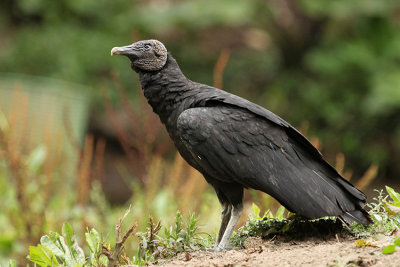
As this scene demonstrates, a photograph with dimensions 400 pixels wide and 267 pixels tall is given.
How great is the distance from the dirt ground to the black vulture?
0.19m

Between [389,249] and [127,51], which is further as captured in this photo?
[127,51]

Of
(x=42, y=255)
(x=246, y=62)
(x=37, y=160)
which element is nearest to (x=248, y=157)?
(x=42, y=255)

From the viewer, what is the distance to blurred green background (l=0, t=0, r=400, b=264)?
9562 millimetres

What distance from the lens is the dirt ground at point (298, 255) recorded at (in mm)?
2809

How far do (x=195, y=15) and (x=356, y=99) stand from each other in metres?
3.32

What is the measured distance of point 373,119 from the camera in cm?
987

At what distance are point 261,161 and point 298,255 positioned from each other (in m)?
0.65

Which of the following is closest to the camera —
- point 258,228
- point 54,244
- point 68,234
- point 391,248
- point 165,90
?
point 391,248

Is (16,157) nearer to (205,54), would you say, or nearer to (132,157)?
(132,157)

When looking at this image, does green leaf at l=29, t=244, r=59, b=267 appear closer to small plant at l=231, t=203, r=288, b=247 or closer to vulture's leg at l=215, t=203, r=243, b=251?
vulture's leg at l=215, t=203, r=243, b=251

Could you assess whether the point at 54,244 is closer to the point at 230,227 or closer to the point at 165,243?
the point at 165,243

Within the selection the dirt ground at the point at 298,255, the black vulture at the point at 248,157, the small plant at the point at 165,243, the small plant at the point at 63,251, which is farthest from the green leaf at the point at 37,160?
the dirt ground at the point at 298,255

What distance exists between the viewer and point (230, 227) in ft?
11.3

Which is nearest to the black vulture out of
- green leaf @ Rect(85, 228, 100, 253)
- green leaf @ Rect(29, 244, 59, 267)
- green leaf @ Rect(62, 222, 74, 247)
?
green leaf @ Rect(85, 228, 100, 253)
